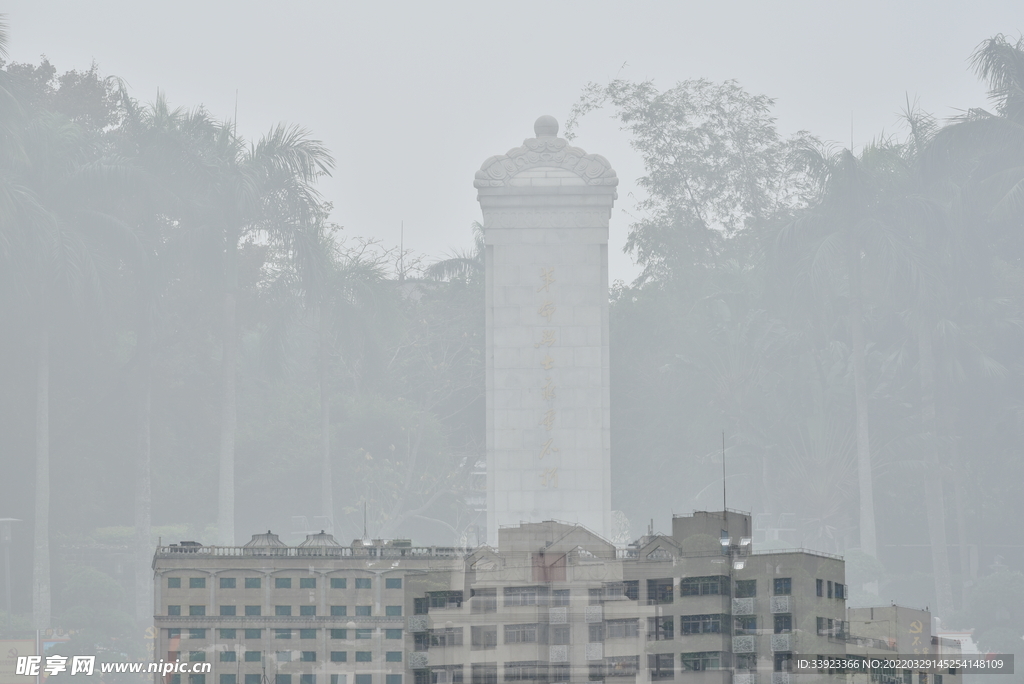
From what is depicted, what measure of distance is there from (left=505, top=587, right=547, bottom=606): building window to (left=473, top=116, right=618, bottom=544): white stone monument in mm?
15974

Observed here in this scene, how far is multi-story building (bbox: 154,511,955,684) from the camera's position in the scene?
203 ft

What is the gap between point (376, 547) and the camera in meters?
70.2

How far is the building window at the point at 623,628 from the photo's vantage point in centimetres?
6347

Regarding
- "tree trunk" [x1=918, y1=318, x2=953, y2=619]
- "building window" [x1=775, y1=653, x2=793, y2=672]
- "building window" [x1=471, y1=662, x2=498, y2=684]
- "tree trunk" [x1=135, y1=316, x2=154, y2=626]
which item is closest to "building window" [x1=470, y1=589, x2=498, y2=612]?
"building window" [x1=471, y1=662, x2=498, y2=684]

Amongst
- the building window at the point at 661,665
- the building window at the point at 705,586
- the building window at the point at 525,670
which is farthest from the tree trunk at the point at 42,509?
the building window at the point at 705,586

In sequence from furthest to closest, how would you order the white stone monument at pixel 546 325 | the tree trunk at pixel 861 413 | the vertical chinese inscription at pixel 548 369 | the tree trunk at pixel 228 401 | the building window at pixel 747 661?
the tree trunk at pixel 228 401
the tree trunk at pixel 861 413
the vertical chinese inscription at pixel 548 369
the white stone monument at pixel 546 325
the building window at pixel 747 661

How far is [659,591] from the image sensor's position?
63.5m

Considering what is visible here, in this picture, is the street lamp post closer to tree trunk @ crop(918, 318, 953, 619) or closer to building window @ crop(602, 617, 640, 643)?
building window @ crop(602, 617, 640, 643)

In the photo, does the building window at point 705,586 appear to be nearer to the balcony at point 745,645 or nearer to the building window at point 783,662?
the balcony at point 745,645

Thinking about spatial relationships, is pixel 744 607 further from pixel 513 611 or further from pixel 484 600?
pixel 484 600

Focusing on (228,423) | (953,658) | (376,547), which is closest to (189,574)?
(376,547)

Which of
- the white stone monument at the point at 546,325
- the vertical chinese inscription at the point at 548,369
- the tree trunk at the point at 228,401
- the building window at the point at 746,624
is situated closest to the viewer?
the building window at the point at 746,624

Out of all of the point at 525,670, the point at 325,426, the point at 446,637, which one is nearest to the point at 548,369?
the point at 446,637

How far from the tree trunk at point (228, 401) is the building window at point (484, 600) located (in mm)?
41581
